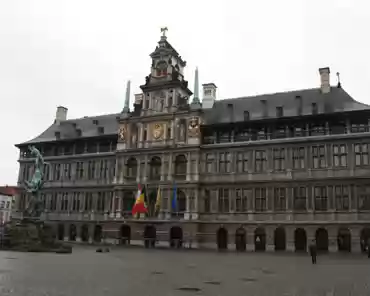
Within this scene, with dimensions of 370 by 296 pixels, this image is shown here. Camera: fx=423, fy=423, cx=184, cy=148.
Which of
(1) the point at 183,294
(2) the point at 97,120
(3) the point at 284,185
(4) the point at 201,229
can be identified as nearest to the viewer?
(1) the point at 183,294

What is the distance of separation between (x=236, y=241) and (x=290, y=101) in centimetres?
1668

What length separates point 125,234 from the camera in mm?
50500

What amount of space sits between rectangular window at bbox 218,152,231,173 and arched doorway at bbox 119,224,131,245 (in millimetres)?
13290

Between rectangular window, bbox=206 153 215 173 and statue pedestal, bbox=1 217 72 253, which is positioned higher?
rectangular window, bbox=206 153 215 173

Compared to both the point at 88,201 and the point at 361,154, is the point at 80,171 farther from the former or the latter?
the point at 361,154

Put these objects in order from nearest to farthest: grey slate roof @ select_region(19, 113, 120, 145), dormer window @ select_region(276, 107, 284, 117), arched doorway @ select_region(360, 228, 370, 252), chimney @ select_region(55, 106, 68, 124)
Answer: arched doorway @ select_region(360, 228, 370, 252)
dormer window @ select_region(276, 107, 284, 117)
grey slate roof @ select_region(19, 113, 120, 145)
chimney @ select_region(55, 106, 68, 124)

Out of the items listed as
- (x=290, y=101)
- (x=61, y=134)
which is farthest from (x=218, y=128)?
(x=61, y=134)

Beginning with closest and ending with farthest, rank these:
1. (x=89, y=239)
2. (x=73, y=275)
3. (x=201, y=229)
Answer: (x=73, y=275) → (x=201, y=229) → (x=89, y=239)

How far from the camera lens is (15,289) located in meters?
11.9

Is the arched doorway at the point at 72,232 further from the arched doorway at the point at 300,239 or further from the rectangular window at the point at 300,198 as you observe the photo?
the rectangular window at the point at 300,198

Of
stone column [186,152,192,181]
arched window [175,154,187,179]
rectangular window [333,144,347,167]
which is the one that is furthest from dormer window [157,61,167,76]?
rectangular window [333,144,347,167]

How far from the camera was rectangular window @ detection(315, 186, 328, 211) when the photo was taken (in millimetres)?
41562

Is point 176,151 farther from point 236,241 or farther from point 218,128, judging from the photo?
point 236,241

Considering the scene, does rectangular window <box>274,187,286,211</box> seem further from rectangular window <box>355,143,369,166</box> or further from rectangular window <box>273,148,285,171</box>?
rectangular window <box>355,143,369,166</box>
